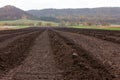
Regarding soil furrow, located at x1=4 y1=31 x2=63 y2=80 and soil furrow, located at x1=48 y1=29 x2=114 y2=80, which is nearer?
soil furrow, located at x1=48 y1=29 x2=114 y2=80

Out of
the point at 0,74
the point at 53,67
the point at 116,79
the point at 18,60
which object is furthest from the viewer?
the point at 18,60

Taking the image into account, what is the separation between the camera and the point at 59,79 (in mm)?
12469

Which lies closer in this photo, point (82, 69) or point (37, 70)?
point (82, 69)

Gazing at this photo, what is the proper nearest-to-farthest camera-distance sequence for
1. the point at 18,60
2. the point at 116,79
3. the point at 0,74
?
the point at 116,79, the point at 0,74, the point at 18,60

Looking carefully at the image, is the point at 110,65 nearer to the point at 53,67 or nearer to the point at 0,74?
the point at 53,67

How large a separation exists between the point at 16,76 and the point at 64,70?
209cm

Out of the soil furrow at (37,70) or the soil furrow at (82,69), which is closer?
the soil furrow at (82,69)

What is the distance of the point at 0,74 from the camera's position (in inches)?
543

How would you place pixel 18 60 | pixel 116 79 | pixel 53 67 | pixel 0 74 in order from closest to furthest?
1. pixel 116 79
2. pixel 0 74
3. pixel 53 67
4. pixel 18 60

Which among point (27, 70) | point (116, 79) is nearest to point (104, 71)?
point (116, 79)

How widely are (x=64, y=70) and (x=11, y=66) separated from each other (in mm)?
2734

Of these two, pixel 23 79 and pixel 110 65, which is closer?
pixel 23 79

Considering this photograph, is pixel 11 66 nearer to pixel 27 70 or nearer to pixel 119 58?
pixel 27 70

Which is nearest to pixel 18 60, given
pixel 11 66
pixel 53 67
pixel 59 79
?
pixel 11 66
